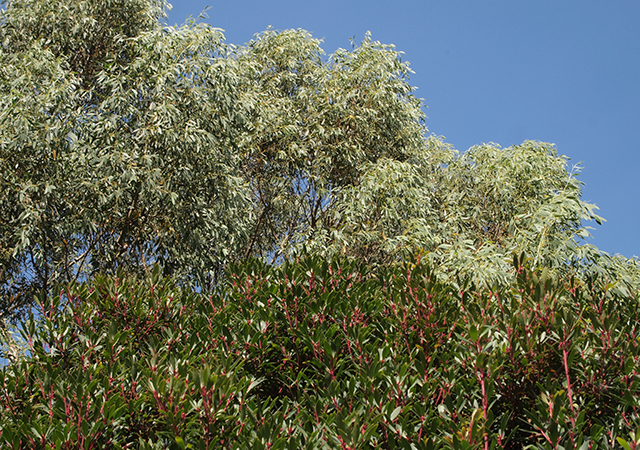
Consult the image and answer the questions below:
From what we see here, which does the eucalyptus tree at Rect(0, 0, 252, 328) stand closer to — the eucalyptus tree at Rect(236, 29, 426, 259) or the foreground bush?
the eucalyptus tree at Rect(236, 29, 426, 259)

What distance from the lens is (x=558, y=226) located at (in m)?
9.30

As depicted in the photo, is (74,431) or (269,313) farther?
(269,313)

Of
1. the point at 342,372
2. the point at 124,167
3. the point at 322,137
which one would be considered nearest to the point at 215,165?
the point at 124,167

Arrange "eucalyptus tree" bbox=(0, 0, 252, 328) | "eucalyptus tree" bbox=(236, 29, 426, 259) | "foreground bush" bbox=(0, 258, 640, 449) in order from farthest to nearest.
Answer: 1. "eucalyptus tree" bbox=(236, 29, 426, 259)
2. "eucalyptus tree" bbox=(0, 0, 252, 328)
3. "foreground bush" bbox=(0, 258, 640, 449)

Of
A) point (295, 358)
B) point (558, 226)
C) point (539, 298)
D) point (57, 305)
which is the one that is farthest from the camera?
point (558, 226)

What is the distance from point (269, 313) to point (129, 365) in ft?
3.45

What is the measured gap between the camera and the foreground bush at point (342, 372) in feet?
9.50

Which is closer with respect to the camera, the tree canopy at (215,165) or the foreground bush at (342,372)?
the foreground bush at (342,372)

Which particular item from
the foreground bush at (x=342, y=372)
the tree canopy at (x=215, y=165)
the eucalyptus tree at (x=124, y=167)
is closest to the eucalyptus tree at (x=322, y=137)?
the tree canopy at (x=215, y=165)

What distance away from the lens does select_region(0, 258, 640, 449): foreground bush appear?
9.50ft

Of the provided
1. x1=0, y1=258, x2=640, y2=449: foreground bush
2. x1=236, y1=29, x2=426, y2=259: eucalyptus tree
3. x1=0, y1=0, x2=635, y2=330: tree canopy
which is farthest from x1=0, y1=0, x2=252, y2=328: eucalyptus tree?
x1=0, y1=258, x2=640, y2=449: foreground bush

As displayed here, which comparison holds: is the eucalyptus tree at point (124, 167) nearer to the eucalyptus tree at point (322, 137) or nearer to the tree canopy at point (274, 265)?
the tree canopy at point (274, 265)

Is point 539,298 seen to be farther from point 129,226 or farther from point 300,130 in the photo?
point 300,130

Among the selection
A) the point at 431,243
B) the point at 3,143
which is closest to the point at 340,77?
the point at 431,243
